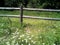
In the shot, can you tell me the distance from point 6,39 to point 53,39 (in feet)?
6.54

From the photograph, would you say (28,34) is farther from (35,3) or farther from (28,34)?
(35,3)

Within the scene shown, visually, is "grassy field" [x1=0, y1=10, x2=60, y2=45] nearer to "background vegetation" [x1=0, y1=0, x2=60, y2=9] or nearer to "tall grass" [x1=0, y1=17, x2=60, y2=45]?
"tall grass" [x1=0, y1=17, x2=60, y2=45]

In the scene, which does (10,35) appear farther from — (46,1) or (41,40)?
(46,1)

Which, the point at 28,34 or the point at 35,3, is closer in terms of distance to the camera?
the point at 28,34

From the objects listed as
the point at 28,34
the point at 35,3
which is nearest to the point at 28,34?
the point at 28,34

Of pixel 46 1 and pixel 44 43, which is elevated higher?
pixel 44 43

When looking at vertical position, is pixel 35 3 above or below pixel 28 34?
below

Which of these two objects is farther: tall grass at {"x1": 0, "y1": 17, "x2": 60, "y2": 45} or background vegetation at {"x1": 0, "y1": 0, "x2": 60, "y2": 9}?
background vegetation at {"x1": 0, "y1": 0, "x2": 60, "y2": 9}

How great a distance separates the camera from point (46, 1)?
70.0ft

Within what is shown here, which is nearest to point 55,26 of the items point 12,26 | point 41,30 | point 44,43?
point 41,30

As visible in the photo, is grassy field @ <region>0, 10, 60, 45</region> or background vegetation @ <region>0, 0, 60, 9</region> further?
background vegetation @ <region>0, 0, 60, 9</region>

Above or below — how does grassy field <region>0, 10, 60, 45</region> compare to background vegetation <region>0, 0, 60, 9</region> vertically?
above

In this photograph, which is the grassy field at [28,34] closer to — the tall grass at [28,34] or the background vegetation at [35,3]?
the tall grass at [28,34]

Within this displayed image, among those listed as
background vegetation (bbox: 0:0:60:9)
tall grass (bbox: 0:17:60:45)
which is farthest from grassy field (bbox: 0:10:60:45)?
background vegetation (bbox: 0:0:60:9)
